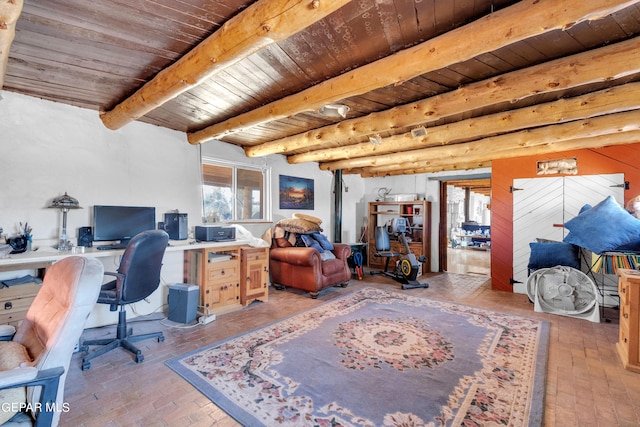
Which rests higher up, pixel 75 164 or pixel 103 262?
pixel 75 164

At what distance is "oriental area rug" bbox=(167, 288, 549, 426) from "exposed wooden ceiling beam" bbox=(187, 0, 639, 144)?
2234 mm

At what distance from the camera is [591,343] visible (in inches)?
113

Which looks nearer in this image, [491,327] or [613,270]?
[491,327]

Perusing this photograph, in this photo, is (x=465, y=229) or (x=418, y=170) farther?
(x=465, y=229)

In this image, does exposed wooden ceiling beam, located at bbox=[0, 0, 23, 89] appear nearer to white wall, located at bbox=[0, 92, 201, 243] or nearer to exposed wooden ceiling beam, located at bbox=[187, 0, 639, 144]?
white wall, located at bbox=[0, 92, 201, 243]

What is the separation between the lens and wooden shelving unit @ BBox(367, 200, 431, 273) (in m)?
6.51

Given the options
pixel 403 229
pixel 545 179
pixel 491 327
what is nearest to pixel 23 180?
pixel 491 327

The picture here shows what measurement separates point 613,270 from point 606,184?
147 cm

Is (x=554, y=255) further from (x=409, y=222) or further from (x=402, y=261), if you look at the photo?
(x=409, y=222)

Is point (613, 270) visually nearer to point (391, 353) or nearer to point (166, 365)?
point (391, 353)

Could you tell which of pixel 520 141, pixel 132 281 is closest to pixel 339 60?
pixel 132 281

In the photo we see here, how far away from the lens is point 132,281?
2.53 m

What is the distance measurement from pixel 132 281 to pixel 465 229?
11720 millimetres

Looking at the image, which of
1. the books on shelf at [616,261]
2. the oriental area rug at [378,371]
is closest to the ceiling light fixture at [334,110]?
the oriental area rug at [378,371]
